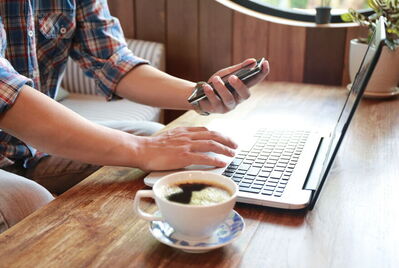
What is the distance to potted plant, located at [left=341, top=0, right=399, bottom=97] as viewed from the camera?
1.43 m

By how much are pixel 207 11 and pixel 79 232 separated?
1.37 m

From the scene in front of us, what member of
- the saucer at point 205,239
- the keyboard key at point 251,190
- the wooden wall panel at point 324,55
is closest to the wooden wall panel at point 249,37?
the wooden wall panel at point 324,55

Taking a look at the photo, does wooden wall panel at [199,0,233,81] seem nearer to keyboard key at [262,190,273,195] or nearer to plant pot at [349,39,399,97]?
plant pot at [349,39,399,97]

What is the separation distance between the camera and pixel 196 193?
684 millimetres

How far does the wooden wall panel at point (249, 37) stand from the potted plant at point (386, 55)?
377 millimetres

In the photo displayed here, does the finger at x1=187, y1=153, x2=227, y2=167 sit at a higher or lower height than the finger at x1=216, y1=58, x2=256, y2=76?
lower

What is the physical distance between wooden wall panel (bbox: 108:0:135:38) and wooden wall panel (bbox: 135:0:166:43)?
0.02 m

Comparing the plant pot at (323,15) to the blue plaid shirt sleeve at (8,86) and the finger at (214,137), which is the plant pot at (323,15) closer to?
the finger at (214,137)

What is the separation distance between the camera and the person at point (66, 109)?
2.97ft

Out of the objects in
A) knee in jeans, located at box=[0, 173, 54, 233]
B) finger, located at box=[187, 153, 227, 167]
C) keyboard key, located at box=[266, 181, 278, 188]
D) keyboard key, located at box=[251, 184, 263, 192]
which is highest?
finger, located at box=[187, 153, 227, 167]

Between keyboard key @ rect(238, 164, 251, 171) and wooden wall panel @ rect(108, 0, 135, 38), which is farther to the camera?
wooden wall panel @ rect(108, 0, 135, 38)

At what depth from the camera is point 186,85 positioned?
127cm

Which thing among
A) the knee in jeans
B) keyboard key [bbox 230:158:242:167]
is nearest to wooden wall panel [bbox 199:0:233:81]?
keyboard key [bbox 230:158:242:167]

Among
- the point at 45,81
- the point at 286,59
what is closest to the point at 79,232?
the point at 45,81
